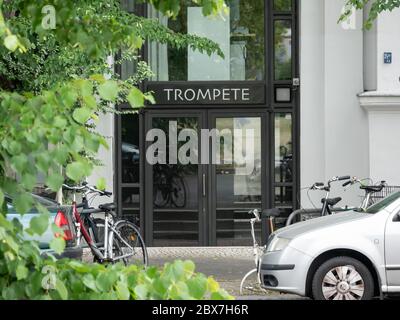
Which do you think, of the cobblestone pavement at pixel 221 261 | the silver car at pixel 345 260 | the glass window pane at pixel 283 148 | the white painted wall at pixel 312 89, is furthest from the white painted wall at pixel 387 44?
the silver car at pixel 345 260

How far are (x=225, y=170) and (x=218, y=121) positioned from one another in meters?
0.93

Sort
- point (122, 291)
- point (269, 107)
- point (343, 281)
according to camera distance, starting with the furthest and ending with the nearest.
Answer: point (269, 107) → point (343, 281) → point (122, 291)

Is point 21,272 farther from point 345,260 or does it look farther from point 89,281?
point 345,260

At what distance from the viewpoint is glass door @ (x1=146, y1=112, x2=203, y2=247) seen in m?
15.7

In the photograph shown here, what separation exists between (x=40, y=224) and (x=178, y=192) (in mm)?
12981

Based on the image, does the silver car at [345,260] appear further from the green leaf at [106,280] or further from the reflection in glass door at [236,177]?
the reflection in glass door at [236,177]

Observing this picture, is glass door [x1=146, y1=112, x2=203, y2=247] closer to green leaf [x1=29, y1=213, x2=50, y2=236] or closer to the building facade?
the building facade

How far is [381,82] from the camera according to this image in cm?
1514

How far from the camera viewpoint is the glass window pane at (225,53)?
1584 cm

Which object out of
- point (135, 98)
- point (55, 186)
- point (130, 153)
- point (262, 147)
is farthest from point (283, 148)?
point (55, 186)

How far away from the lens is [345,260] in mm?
8977

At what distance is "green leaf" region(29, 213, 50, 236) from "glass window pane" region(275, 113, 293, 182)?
13.3m
